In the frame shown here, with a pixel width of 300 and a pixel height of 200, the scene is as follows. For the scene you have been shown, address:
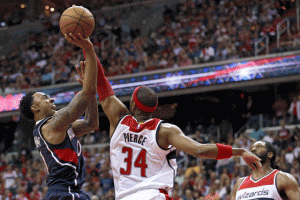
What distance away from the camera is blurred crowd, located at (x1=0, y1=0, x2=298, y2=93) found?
567 inches

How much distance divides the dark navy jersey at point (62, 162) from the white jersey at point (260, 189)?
236 cm

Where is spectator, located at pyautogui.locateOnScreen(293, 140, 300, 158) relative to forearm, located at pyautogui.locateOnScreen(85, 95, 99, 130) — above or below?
below

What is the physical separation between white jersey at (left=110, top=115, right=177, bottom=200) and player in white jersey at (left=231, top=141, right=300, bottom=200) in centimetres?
199

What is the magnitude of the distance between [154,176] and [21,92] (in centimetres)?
1432

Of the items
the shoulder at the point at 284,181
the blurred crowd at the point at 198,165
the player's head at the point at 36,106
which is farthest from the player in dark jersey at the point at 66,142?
the blurred crowd at the point at 198,165

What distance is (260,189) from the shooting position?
543 cm

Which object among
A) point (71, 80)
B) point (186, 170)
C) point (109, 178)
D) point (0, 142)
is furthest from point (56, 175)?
point (0, 142)

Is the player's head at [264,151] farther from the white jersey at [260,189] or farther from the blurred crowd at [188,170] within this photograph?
the blurred crowd at [188,170]

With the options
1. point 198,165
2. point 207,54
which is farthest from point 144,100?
point 207,54

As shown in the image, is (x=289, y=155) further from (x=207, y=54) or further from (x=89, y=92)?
(x=89, y=92)

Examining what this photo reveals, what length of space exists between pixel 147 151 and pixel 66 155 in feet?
2.63

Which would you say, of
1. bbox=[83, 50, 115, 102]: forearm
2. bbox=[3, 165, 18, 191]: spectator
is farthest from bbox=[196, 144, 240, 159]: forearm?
bbox=[3, 165, 18, 191]: spectator

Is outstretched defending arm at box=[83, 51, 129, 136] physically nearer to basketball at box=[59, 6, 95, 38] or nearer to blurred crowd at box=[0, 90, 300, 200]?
basketball at box=[59, 6, 95, 38]

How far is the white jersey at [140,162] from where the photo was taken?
3.56 m
